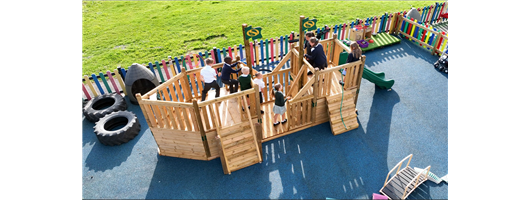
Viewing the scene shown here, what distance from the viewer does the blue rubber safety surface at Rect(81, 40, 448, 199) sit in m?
7.40

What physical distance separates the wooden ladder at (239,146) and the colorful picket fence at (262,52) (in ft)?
11.4

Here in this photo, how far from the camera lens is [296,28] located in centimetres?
1598

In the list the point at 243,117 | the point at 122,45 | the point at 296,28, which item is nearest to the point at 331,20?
the point at 296,28

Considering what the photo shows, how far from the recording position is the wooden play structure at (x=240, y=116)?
736cm

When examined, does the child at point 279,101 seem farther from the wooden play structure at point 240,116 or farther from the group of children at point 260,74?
the wooden play structure at point 240,116

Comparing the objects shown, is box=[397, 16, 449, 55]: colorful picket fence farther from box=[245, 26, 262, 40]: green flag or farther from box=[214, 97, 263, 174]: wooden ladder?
box=[214, 97, 263, 174]: wooden ladder

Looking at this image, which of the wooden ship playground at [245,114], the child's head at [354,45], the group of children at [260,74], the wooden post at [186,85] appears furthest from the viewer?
the wooden post at [186,85]

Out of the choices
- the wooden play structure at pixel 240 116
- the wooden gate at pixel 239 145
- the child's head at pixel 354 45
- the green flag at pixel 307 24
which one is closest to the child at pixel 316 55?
the wooden play structure at pixel 240 116

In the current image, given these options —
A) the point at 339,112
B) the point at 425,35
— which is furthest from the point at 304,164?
the point at 425,35

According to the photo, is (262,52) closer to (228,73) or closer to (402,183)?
(228,73)

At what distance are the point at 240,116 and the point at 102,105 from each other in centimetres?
630

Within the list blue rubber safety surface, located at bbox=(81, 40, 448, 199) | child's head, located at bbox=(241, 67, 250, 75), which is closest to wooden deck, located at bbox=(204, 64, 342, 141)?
blue rubber safety surface, located at bbox=(81, 40, 448, 199)

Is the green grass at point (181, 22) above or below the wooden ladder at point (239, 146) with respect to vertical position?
above

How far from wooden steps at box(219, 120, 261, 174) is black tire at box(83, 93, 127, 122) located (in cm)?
489
